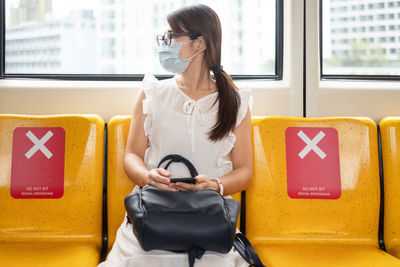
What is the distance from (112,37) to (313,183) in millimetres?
1790

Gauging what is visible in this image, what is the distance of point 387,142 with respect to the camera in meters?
2.34

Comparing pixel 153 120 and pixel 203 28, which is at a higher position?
pixel 203 28

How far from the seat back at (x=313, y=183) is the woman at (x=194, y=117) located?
26 cm

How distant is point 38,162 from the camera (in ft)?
7.34

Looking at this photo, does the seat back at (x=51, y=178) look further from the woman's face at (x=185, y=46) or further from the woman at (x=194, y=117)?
the woman's face at (x=185, y=46)

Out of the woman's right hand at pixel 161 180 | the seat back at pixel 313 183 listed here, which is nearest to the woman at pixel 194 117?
the woman's right hand at pixel 161 180

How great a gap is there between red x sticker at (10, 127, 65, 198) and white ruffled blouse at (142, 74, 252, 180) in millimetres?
549

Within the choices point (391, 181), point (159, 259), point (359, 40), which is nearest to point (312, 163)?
point (391, 181)

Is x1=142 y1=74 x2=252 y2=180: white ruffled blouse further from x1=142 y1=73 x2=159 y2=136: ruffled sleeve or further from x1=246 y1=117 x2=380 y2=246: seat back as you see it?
x1=246 y1=117 x2=380 y2=246: seat back

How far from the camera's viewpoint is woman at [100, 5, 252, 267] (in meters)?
2.00

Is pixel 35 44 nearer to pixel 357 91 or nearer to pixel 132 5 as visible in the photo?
pixel 132 5

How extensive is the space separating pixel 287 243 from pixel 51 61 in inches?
81.9

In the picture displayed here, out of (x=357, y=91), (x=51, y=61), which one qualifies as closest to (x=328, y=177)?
(x=357, y=91)

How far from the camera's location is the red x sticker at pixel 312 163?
7.43 feet
